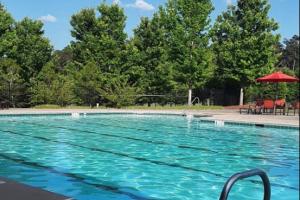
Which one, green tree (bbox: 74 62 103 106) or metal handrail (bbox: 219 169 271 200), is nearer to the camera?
metal handrail (bbox: 219 169 271 200)

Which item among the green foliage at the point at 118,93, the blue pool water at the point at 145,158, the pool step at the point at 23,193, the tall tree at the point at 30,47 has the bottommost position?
the blue pool water at the point at 145,158

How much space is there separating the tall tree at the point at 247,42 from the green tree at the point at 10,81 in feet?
42.8

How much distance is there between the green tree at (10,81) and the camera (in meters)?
21.4

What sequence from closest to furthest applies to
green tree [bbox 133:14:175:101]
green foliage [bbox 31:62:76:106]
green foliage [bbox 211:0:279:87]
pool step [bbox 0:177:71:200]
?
pool step [bbox 0:177:71:200] < green foliage [bbox 31:62:76:106] < green tree [bbox 133:14:175:101] < green foliage [bbox 211:0:279:87]

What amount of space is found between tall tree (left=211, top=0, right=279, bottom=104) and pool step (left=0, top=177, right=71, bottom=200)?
2454cm

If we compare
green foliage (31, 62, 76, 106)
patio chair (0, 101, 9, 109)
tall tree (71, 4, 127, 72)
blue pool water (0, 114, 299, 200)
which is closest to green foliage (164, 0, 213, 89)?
tall tree (71, 4, 127, 72)

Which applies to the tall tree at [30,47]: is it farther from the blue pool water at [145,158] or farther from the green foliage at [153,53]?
the blue pool water at [145,158]

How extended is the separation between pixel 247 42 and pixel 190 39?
377 centimetres

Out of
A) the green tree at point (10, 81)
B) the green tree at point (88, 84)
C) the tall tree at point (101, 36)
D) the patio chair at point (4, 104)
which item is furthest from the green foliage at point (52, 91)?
the tall tree at point (101, 36)

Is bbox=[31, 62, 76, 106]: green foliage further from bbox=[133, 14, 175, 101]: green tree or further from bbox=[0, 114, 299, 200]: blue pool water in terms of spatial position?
bbox=[0, 114, 299, 200]: blue pool water

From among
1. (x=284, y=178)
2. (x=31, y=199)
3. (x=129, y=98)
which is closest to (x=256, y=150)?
(x=284, y=178)

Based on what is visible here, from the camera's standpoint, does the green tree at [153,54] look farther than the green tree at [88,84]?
Yes

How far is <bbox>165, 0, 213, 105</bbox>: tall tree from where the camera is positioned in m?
26.4

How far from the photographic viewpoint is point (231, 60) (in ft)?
90.7
